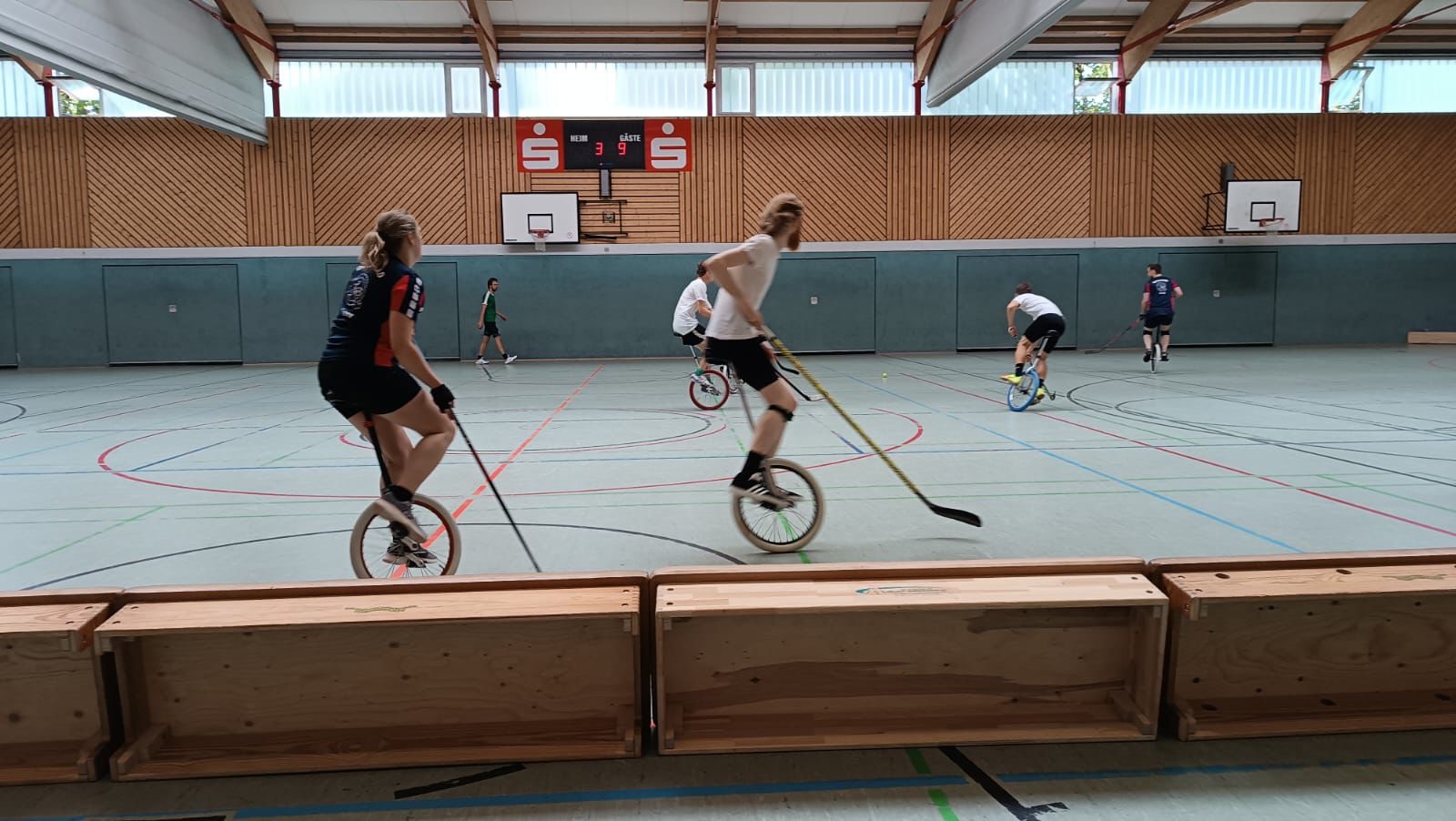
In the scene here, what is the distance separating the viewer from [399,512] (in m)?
3.65

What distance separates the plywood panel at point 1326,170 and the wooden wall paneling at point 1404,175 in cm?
21

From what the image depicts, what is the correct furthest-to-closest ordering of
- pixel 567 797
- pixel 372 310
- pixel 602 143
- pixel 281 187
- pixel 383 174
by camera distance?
pixel 602 143 → pixel 383 174 → pixel 281 187 → pixel 372 310 → pixel 567 797

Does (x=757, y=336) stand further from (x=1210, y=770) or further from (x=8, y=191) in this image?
(x=8, y=191)

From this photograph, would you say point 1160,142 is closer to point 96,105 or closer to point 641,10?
point 641,10

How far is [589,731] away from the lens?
2486 millimetres

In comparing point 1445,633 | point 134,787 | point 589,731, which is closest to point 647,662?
point 589,731

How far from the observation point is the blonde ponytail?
3.53 m

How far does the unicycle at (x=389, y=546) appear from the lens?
379 cm

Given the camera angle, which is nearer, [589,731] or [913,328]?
[589,731]

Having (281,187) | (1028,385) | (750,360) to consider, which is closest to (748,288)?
(750,360)

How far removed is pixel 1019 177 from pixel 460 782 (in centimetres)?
2067

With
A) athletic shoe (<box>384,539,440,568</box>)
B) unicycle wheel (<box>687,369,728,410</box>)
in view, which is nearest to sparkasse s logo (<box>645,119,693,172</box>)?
unicycle wheel (<box>687,369,728,410</box>)

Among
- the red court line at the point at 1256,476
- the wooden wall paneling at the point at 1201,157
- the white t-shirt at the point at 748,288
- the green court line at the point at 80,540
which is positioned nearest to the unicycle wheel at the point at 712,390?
the red court line at the point at 1256,476

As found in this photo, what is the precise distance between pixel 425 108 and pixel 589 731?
20041 mm
